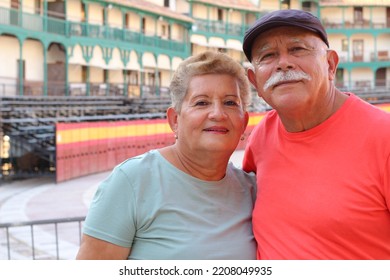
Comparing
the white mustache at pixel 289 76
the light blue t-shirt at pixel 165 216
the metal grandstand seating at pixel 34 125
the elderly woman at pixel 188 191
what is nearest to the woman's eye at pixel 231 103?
the elderly woman at pixel 188 191

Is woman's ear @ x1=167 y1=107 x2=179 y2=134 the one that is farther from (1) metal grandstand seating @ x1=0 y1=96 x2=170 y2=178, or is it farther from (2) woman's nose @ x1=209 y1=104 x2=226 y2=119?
(1) metal grandstand seating @ x1=0 y1=96 x2=170 y2=178

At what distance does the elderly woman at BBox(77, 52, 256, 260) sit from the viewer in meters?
2.44

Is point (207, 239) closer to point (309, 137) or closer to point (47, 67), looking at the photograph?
point (309, 137)

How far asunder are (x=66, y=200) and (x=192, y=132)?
1203 centimetres

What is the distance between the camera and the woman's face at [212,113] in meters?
2.54

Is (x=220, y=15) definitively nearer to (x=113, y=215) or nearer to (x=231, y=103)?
(x=231, y=103)

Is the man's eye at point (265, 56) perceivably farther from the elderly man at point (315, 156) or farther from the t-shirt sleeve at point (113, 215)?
the t-shirt sleeve at point (113, 215)

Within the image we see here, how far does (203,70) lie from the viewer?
8.30ft

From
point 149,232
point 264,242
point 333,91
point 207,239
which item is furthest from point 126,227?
point 333,91

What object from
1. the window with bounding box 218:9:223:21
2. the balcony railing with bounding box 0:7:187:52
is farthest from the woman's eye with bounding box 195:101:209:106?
the window with bounding box 218:9:223:21

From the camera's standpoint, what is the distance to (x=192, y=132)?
2.59 m

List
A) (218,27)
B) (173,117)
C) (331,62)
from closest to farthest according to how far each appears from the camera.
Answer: (331,62) → (173,117) → (218,27)

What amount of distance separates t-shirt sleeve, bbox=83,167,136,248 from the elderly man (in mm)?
536

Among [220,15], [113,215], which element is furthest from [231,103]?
[220,15]
